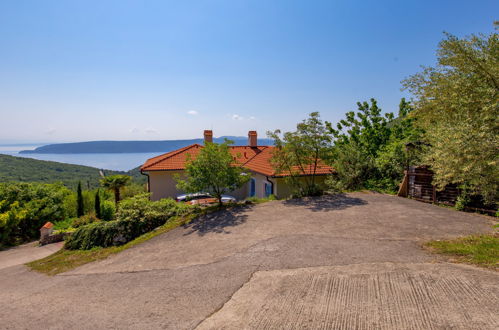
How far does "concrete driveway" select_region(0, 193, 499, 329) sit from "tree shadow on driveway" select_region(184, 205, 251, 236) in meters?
0.12

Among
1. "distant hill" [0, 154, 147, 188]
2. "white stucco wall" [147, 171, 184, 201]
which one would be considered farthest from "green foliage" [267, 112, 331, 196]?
"distant hill" [0, 154, 147, 188]

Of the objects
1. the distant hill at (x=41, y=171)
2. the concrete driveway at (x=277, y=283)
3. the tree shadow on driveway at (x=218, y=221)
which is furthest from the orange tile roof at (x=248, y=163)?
the distant hill at (x=41, y=171)

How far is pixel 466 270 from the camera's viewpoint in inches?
169

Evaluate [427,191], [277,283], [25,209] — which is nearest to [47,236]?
[25,209]

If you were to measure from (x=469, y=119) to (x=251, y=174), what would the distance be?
1008cm

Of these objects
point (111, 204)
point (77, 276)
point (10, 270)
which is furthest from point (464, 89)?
point (111, 204)

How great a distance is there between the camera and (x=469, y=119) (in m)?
8.02

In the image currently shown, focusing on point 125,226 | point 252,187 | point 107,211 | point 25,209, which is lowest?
point 107,211

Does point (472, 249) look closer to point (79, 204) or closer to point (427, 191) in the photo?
point (427, 191)

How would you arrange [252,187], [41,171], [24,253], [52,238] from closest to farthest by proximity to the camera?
A: [24,253] < [52,238] < [252,187] < [41,171]

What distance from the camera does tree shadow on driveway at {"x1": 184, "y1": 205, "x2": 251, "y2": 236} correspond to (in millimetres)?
8742

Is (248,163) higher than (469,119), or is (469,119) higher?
(469,119)

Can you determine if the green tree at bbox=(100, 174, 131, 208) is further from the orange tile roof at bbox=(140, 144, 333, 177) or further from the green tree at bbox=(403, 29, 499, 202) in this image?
the green tree at bbox=(403, 29, 499, 202)

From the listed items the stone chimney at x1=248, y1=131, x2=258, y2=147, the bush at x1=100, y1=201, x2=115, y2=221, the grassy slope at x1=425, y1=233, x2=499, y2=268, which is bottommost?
the bush at x1=100, y1=201, x2=115, y2=221
